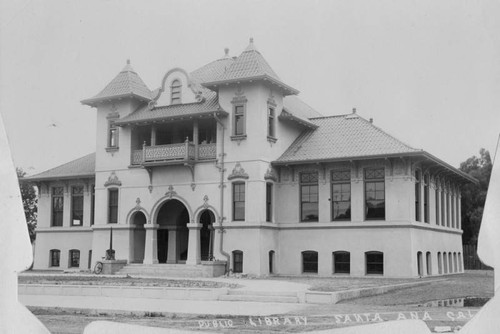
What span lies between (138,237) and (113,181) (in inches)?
73.3

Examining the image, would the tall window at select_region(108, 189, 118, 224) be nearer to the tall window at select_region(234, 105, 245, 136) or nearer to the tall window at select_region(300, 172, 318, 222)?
the tall window at select_region(234, 105, 245, 136)

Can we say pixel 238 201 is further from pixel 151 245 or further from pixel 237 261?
pixel 151 245

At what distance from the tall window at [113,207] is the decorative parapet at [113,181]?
0.82ft

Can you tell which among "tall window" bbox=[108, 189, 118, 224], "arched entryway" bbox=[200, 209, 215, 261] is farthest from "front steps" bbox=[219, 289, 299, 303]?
"tall window" bbox=[108, 189, 118, 224]

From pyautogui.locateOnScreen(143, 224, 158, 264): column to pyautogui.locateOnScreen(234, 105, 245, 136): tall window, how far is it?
3796mm

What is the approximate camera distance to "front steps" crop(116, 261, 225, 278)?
16031mm

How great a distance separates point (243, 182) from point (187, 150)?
1.76 m

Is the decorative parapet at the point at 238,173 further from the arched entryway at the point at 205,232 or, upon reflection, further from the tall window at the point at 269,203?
the arched entryway at the point at 205,232

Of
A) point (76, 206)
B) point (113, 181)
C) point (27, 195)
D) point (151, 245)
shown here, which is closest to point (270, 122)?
point (113, 181)

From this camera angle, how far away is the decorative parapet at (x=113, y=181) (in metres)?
18.1

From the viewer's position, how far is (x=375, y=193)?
1650 cm

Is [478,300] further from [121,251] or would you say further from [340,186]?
[121,251]

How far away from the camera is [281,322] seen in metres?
3.33

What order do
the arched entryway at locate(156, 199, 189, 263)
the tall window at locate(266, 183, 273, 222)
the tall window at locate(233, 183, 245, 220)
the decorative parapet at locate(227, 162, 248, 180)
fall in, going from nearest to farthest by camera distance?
the decorative parapet at locate(227, 162, 248, 180) < the tall window at locate(233, 183, 245, 220) < the tall window at locate(266, 183, 273, 222) < the arched entryway at locate(156, 199, 189, 263)
